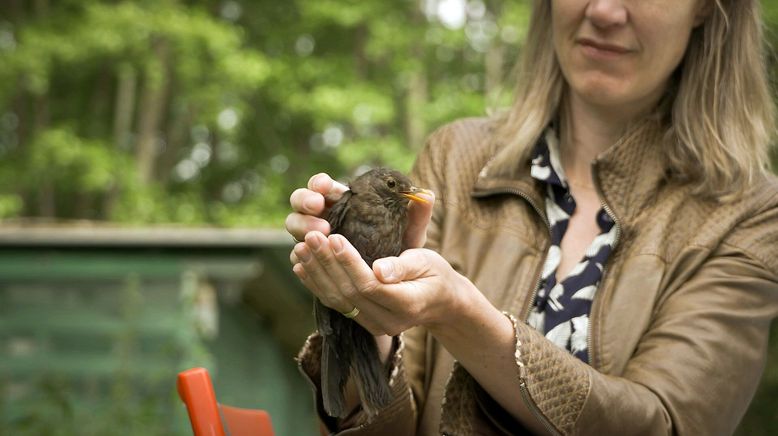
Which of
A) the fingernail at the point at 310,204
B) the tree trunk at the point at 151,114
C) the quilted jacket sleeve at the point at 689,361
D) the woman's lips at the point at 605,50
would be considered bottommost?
the tree trunk at the point at 151,114

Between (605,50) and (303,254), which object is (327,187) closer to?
(303,254)

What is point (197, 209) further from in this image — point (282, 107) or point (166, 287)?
point (166, 287)

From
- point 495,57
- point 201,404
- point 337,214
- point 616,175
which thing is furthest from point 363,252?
point 495,57

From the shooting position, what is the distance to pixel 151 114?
21391 mm

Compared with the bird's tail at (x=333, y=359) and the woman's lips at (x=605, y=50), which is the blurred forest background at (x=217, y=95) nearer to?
the woman's lips at (x=605, y=50)

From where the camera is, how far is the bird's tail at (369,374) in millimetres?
2154

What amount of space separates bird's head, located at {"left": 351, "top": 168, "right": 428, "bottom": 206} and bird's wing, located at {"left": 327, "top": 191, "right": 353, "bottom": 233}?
4 cm

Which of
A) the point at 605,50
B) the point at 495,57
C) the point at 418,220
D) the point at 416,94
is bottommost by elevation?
the point at 416,94

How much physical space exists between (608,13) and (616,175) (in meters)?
0.38

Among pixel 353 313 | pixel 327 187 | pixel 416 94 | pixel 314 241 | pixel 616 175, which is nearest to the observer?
pixel 314 241

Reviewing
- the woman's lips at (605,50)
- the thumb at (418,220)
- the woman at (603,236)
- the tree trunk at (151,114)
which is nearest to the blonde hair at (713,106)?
the woman at (603,236)

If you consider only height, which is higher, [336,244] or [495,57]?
[336,244]

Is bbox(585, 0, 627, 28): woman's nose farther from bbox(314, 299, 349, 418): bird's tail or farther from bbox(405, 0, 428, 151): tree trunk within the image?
bbox(405, 0, 428, 151): tree trunk

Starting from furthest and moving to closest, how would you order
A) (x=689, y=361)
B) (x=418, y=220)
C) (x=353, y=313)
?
(x=689, y=361), (x=418, y=220), (x=353, y=313)
